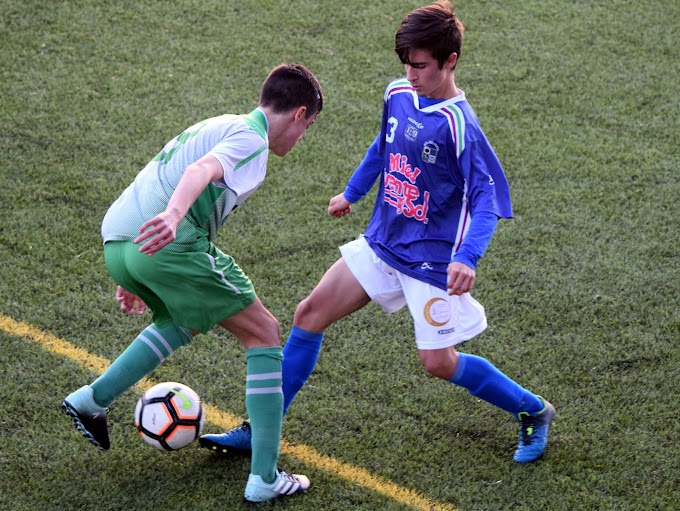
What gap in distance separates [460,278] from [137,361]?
1.36 m

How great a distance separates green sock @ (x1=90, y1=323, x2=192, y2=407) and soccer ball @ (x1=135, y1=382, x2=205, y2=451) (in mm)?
111

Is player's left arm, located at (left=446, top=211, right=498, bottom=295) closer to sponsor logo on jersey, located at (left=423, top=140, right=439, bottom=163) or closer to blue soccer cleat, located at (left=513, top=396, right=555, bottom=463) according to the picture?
sponsor logo on jersey, located at (left=423, top=140, right=439, bottom=163)

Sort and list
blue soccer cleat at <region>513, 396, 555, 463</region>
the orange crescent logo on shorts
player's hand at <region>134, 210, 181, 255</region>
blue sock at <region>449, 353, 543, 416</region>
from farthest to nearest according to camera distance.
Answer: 1. blue soccer cleat at <region>513, 396, 555, 463</region>
2. blue sock at <region>449, 353, 543, 416</region>
3. the orange crescent logo on shorts
4. player's hand at <region>134, 210, 181, 255</region>

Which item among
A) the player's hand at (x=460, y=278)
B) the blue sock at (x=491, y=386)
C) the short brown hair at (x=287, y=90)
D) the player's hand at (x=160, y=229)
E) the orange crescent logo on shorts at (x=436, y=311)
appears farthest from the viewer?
the blue sock at (x=491, y=386)

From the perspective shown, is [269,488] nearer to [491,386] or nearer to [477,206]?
[491,386]

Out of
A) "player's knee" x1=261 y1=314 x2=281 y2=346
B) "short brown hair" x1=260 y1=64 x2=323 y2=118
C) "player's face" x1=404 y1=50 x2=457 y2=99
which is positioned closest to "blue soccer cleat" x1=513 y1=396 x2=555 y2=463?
"player's knee" x1=261 y1=314 x2=281 y2=346

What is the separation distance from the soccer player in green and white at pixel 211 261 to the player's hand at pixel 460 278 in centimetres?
73

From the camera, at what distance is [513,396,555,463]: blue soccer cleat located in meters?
4.11

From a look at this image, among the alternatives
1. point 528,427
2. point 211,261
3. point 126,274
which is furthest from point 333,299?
point 528,427

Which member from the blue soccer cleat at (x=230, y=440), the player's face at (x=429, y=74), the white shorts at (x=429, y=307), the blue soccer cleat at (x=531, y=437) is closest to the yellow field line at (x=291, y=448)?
the blue soccer cleat at (x=230, y=440)

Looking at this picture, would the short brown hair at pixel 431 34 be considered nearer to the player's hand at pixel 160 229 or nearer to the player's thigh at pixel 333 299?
the player's thigh at pixel 333 299

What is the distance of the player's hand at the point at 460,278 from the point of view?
3.53 metres

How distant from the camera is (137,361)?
3945 mm

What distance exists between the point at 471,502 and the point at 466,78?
4.48 meters
